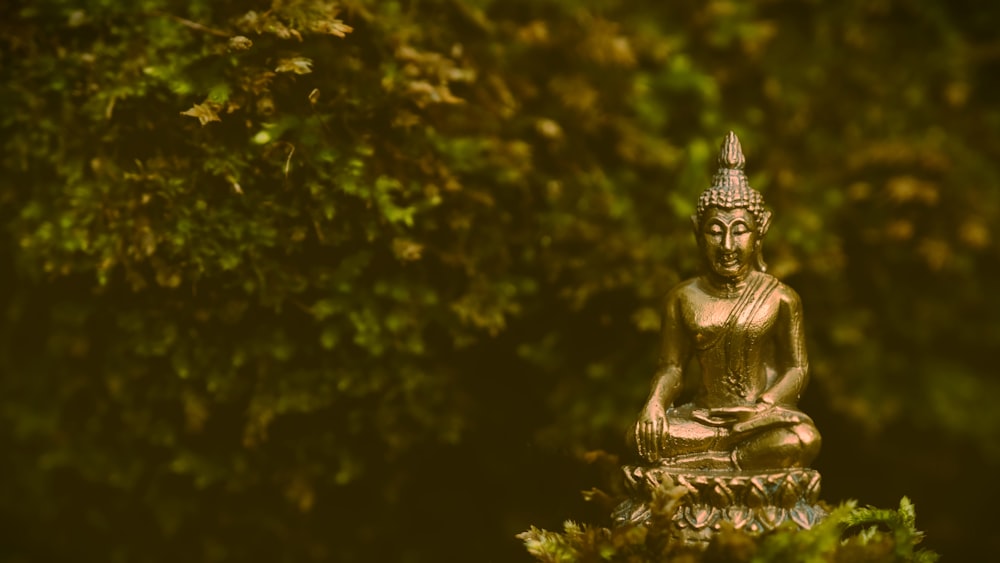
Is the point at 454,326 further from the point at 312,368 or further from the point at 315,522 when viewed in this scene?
the point at 315,522

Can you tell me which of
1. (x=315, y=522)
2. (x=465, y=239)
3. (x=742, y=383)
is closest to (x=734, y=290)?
(x=742, y=383)

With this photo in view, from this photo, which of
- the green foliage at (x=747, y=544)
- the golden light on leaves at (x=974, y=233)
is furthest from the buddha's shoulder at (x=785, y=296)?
the golden light on leaves at (x=974, y=233)

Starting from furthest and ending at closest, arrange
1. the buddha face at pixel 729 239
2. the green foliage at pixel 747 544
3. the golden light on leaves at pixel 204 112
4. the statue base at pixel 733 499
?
the golden light on leaves at pixel 204 112 → the buddha face at pixel 729 239 → the statue base at pixel 733 499 → the green foliage at pixel 747 544

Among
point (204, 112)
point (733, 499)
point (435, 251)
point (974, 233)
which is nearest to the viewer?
point (733, 499)

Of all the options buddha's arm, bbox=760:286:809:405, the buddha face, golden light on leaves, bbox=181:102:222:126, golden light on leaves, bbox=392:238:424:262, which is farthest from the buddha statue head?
golden light on leaves, bbox=181:102:222:126

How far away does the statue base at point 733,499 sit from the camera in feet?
7.20

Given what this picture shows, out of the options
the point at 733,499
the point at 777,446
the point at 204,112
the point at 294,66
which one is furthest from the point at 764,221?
the point at 204,112

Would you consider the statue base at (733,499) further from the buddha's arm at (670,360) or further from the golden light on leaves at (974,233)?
the golden light on leaves at (974,233)

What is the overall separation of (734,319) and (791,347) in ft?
0.55

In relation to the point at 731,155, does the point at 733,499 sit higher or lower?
lower

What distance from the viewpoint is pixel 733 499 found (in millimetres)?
2213

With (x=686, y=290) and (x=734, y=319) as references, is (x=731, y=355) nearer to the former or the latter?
(x=734, y=319)

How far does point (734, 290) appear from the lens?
94.2 inches

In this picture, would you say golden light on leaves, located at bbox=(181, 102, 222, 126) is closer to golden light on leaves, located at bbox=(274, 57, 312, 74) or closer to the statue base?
golden light on leaves, located at bbox=(274, 57, 312, 74)
